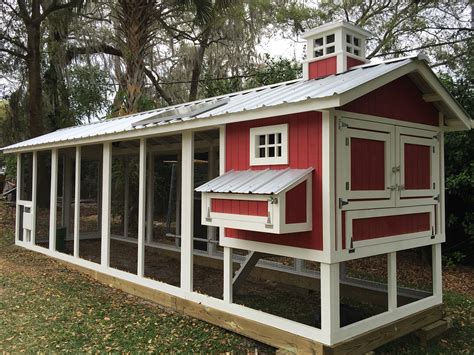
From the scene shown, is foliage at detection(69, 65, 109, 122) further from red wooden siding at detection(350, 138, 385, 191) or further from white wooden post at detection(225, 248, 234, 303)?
red wooden siding at detection(350, 138, 385, 191)

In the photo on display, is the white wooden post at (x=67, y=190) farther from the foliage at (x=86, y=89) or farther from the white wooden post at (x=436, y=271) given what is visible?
the white wooden post at (x=436, y=271)

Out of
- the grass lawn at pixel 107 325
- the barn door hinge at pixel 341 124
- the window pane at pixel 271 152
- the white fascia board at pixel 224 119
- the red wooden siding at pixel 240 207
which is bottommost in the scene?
the grass lawn at pixel 107 325

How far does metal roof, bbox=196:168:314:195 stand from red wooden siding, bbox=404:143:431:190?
4.50ft

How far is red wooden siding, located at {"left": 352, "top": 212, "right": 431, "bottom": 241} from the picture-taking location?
412 centimetres

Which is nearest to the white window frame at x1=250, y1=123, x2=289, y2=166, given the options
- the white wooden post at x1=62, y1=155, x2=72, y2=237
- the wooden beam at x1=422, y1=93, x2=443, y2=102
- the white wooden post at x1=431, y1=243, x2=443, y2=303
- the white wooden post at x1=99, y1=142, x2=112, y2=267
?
the wooden beam at x1=422, y1=93, x2=443, y2=102

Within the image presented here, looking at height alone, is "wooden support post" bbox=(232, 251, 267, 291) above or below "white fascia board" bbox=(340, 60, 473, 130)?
below

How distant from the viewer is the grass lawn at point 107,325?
14.5 feet

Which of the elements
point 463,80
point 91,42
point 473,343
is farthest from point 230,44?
point 473,343

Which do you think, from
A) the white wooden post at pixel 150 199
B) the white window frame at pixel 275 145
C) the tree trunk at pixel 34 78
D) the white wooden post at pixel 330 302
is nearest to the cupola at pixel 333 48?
the white window frame at pixel 275 145

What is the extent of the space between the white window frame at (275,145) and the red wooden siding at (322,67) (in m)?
1.30

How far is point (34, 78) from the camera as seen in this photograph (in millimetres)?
13453

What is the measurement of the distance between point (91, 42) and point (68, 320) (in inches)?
464

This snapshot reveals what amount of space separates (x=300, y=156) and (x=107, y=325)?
2.89 metres

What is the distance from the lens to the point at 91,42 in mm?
14742
